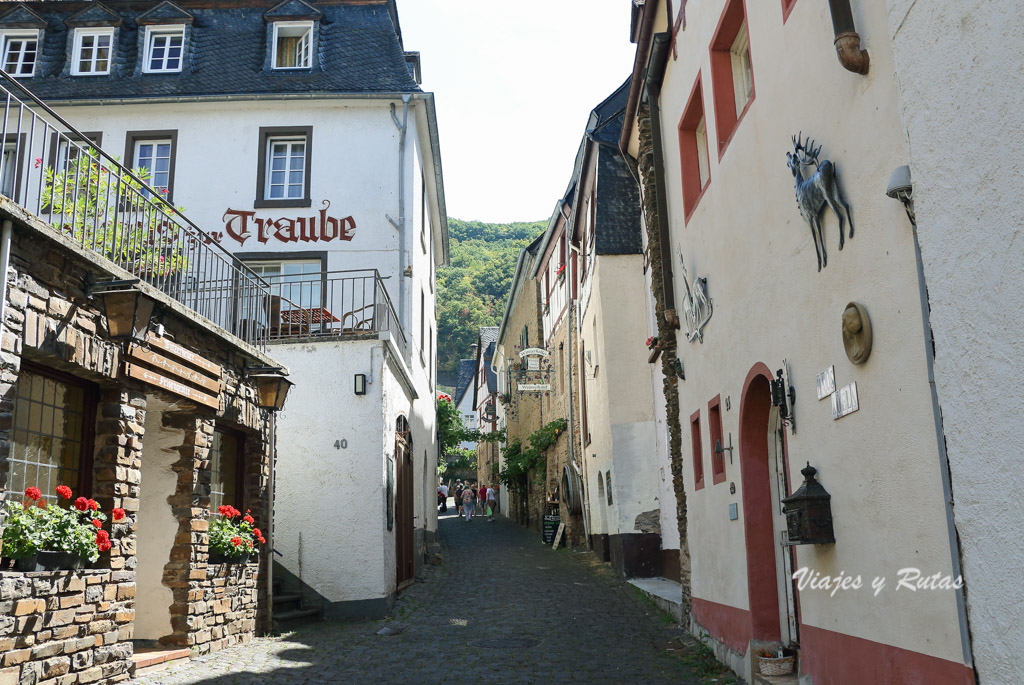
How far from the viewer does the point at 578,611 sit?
12.0 metres

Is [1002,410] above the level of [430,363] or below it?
below

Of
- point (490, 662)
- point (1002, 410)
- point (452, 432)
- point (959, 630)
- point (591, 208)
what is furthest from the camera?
point (452, 432)

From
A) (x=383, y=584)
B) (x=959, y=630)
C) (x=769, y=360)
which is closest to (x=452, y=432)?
(x=383, y=584)

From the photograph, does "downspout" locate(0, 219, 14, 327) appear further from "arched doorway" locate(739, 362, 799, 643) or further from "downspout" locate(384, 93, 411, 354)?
"downspout" locate(384, 93, 411, 354)

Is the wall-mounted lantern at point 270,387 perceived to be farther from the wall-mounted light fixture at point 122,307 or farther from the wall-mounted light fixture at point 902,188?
the wall-mounted light fixture at point 902,188

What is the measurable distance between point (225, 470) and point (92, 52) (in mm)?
12021

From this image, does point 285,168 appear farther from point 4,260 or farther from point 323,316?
point 4,260

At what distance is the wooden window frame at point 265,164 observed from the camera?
1697 cm

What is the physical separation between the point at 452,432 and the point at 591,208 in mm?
10167

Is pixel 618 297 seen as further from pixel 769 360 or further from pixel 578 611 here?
pixel 769 360

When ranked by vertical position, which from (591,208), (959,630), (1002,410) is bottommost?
(959,630)

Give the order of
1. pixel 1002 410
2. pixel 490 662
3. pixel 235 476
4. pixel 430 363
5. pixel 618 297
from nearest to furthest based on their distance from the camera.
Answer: pixel 1002 410
pixel 490 662
pixel 235 476
pixel 618 297
pixel 430 363

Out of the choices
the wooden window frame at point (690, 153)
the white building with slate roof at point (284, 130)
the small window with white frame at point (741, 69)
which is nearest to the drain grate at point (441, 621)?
the white building with slate roof at point (284, 130)

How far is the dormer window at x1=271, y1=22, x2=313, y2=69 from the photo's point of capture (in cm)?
1833
